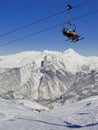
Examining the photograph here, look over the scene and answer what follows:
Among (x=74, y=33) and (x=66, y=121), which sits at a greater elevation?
(x=74, y=33)

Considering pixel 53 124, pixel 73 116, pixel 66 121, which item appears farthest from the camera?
pixel 73 116

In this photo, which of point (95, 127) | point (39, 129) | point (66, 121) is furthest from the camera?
point (66, 121)

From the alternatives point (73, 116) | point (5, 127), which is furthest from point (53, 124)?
point (73, 116)

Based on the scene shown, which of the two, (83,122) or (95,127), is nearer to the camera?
(95,127)

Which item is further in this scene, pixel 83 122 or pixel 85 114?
pixel 85 114

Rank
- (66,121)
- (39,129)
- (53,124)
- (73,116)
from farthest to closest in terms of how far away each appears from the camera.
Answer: (73,116), (66,121), (53,124), (39,129)

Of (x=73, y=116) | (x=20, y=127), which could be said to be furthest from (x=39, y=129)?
(x=73, y=116)

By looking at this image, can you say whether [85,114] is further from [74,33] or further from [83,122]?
[74,33]

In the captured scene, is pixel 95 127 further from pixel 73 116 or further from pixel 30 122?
pixel 73 116

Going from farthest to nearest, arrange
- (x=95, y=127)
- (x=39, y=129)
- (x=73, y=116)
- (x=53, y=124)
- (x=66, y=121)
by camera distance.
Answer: (x=73, y=116), (x=66, y=121), (x=53, y=124), (x=39, y=129), (x=95, y=127)
